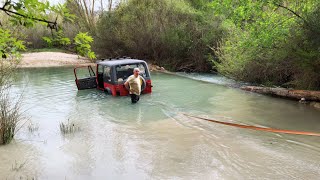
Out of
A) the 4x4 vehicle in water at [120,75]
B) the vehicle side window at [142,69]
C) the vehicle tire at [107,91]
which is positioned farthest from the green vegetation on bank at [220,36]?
the vehicle side window at [142,69]

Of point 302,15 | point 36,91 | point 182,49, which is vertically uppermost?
point 302,15

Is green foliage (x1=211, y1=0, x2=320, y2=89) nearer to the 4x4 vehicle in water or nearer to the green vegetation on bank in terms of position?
the green vegetation on bank

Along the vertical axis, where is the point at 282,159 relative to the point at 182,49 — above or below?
below

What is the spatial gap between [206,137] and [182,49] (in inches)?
662

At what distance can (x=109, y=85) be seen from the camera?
14992 mm

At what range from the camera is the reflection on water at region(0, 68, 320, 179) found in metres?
7.02

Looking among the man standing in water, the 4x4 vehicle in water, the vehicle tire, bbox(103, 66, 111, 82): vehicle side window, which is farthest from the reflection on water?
bbox(103, 66, 111, 82): vehicle side window

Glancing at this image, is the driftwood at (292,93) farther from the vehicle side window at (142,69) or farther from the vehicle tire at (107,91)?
the vehicle tire at (107,91)

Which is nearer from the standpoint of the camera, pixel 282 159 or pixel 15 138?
pixel 282 159

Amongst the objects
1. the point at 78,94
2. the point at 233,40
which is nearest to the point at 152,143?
the point at 78,94

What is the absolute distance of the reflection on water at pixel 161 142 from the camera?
7023 mm

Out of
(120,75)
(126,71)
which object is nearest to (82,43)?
(120,75)

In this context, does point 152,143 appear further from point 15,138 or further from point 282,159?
point 15,138

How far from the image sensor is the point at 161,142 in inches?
349
